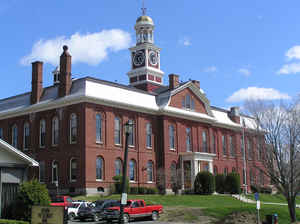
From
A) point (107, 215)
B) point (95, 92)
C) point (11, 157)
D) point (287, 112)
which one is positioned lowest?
point (107, 215)

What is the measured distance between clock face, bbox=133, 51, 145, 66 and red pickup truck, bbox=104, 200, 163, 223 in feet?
132

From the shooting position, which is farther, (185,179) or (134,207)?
(185,179)

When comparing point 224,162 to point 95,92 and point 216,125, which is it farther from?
point 95,92

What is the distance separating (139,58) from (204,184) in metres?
25.7

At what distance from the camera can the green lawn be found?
111 feet

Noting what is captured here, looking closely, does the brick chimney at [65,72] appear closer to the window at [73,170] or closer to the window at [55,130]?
the window at [55,130]

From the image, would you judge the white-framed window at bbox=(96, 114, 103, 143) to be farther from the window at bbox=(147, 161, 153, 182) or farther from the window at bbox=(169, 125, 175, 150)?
the window at bbox=(169, 125, 175, 150)

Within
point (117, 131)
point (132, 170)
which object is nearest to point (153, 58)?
point (117, 131)

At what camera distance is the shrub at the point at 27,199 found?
2159cm

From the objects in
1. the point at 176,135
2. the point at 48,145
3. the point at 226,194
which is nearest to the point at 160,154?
the point at 176,135

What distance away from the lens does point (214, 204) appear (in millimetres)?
43812

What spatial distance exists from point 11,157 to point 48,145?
28402 millimetres

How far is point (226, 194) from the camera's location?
54.5 metres

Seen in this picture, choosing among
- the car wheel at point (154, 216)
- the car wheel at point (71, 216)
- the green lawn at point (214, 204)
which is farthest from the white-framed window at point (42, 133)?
the car wheel at point (154, 216)
